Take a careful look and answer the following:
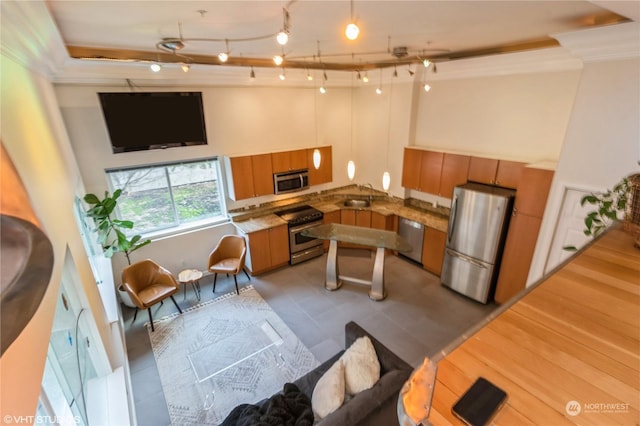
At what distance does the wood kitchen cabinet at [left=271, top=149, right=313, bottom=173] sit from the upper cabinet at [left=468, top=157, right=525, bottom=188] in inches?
118

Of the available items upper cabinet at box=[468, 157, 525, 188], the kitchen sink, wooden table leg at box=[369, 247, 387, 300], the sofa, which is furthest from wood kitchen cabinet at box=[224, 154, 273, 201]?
upper cabinet at box=[468, 157, 525, 188]

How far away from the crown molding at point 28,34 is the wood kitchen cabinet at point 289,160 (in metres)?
3.32

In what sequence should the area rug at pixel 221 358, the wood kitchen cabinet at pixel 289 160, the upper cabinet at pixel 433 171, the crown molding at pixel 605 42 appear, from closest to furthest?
the crown molding at pixel 605 42 → the area rug at pixel 221 358 → the upper cabinet at pixel 433 171 → the wood kitchen cabinet at pixel 289 160

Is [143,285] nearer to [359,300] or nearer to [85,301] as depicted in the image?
[85,301]

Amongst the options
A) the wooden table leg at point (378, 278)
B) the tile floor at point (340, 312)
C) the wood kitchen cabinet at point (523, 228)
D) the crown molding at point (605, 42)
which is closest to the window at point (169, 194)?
the tile floor at point (340, 312)

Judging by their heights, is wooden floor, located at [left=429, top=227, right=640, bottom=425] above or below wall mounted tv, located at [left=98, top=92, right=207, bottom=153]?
below

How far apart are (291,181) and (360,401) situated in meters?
4.20

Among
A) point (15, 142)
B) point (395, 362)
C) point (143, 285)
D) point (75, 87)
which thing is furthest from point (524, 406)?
point (75, 87)

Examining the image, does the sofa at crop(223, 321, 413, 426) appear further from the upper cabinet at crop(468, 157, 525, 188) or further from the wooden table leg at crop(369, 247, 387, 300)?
the upper cabinet at crop(468, 157, 525, 188)

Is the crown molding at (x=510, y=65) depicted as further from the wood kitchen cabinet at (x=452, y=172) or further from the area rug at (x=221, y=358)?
the area rug at (x=221, y=358)

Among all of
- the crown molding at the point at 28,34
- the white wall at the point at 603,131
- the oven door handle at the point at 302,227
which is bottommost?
the oven door handle at the point at 302,227

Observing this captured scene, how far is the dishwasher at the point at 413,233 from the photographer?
18.0ft

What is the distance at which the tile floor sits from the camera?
12.3 feet

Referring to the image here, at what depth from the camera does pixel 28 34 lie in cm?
181
